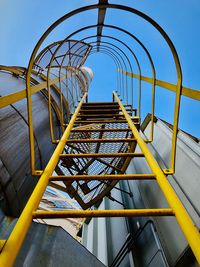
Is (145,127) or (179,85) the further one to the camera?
(145,127)

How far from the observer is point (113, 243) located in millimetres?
4270

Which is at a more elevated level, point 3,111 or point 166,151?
point 3,111

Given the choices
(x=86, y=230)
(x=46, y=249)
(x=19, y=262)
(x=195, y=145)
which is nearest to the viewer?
(x=19, y=262)

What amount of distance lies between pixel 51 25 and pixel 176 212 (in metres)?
2.00

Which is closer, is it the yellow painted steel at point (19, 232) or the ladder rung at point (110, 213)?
the yellow painted steel at point (19, 232)

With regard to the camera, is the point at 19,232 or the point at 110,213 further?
the point at 110,213

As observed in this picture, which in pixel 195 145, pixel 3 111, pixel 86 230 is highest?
pixel 3 111

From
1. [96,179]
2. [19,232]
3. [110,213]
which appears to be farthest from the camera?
[96,179]

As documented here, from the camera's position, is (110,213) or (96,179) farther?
(96,179)

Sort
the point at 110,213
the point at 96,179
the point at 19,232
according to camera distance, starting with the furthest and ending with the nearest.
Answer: the point at 96,179 → the point at 110,213 → the point at 19,232

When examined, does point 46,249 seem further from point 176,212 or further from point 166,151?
point 166,151

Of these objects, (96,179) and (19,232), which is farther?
(96,179)

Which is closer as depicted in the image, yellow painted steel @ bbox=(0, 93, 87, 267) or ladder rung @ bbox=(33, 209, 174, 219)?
yellow painted steel @ bbox=(0, 93, 87, 267)

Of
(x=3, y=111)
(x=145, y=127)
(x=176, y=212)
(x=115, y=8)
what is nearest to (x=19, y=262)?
(x=176, y=212)
